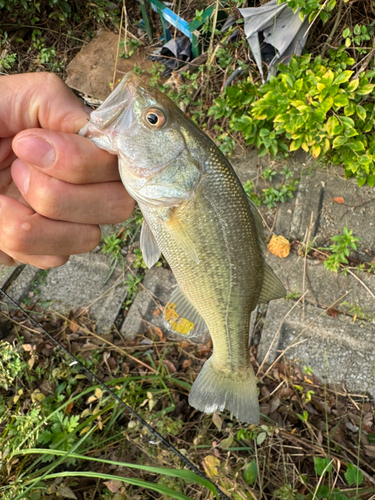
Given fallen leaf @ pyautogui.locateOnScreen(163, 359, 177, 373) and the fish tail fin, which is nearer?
the fish tail fin

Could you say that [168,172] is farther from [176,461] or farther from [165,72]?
[165,72]

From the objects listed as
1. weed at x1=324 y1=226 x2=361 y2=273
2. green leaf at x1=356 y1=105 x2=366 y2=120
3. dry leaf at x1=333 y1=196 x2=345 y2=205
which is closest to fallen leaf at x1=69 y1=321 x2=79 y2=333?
weed at x1=324 y1=226 x2=361 y2=273

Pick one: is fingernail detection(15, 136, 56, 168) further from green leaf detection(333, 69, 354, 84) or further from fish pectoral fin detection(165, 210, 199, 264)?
green leaf detection(333, 69, 354, 84)

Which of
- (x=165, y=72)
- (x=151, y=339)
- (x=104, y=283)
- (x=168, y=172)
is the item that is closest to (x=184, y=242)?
(x=168, y=172)

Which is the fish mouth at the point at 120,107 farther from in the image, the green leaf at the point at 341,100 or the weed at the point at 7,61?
the weed at the point at 7,61

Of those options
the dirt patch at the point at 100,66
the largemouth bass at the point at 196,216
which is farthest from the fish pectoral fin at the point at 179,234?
the dirt patch at the point at 100,66

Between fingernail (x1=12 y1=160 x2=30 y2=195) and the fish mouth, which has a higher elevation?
the fish mouth

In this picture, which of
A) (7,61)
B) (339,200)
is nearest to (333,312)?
(339,200)
